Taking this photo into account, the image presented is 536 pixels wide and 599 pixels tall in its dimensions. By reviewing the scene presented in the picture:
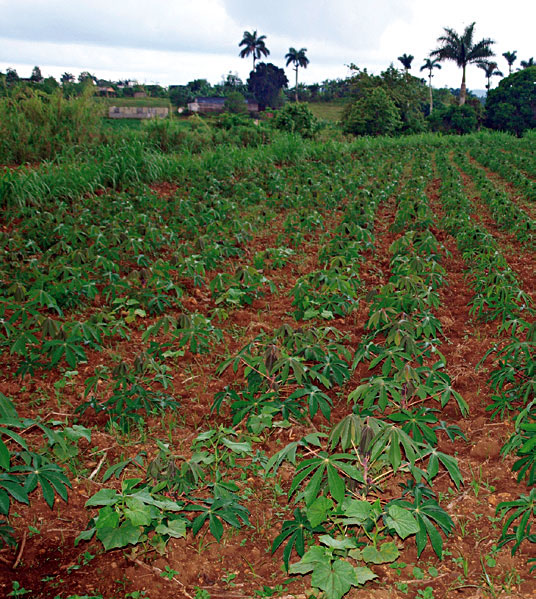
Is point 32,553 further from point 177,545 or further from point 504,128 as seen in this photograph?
point 504,128

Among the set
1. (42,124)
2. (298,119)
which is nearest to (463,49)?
(298,119)

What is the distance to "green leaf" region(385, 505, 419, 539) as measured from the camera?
1.39m

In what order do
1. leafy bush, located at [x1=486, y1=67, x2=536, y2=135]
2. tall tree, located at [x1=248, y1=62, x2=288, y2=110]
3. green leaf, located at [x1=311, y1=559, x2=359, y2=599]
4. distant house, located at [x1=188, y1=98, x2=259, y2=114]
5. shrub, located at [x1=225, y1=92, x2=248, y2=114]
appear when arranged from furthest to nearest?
1. tall tree, located at [x1=248, y1=62, x2=288, y2=110]
2. distant house, located at [x1=188, y1=98, x2=259, y2=114]
3. shrub, located at [x1=225, y1=92, x2=248, y2=114]
4. leafy bush, located at [x1=486, y1=67, x2=536, y2=135]
5. green leaf, located at [x1=311, y1=559, x2=359, y2=599]

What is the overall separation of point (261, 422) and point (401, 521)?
0.81 meters

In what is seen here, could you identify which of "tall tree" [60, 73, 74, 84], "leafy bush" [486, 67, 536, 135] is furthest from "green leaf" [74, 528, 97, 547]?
"leafy bush" [486, 67, 536, 135]

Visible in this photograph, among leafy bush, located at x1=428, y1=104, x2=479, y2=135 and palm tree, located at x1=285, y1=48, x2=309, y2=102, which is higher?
palm tree, located at x1=285, y1=48, x2=309, y2=102

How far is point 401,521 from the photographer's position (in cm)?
142

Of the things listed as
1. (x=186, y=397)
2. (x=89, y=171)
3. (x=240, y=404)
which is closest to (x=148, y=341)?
(x=186, y=397)

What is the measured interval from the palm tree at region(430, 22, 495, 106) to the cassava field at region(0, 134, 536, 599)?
1360 inches

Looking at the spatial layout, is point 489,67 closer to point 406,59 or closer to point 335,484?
point 406,59

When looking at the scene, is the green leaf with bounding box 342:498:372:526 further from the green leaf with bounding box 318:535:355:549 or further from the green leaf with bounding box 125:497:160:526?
the green leaf with bounding box 125:497:160:526

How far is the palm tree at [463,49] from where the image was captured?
33.1 metres

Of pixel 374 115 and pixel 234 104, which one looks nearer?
pixel 374 115

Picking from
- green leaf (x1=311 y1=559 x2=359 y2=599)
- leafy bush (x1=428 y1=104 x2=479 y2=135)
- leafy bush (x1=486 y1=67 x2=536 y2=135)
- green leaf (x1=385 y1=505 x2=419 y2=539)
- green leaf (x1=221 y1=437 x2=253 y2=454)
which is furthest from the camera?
leafy bush (x1=486 y1=67 x2=536 y2=135)
